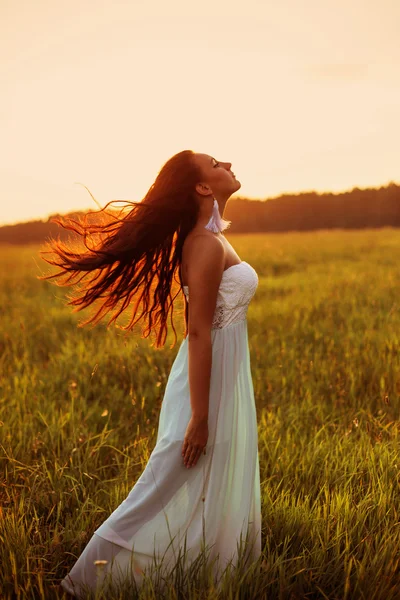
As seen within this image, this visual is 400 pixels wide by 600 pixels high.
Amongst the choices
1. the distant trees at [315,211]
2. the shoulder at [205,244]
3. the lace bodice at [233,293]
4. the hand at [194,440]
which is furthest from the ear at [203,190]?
the distant trees at [315,211]

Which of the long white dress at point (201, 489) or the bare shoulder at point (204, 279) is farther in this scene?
the long white dress at point (201, 489)

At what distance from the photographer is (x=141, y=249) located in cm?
267

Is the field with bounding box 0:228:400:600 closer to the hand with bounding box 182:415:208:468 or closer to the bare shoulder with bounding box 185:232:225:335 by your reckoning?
the hand with bounding box 182:415:208:468

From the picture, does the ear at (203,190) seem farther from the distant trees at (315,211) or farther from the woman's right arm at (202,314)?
the distant trees at (315,211)

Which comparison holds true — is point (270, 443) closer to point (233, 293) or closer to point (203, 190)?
point (233, 293)

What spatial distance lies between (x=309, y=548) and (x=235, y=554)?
0.47m

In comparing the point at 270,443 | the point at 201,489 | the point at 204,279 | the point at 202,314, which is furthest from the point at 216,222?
the point at 270,443

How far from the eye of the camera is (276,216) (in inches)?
Answer: 1906

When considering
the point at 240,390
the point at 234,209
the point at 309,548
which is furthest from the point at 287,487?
the point at 234,209

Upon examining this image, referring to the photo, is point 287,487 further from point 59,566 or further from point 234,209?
point 234,209

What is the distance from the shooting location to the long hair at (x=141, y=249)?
2516mm

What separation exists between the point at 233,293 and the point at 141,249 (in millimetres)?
509

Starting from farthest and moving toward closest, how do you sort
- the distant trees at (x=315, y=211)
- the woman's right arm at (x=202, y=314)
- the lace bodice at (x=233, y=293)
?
1. the distant trees at (x=315, y=211)
2. the lace bodice at (x=233, y=293)
3. the woman's right arm at (x=202, y=314)

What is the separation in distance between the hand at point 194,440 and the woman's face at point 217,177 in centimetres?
95
